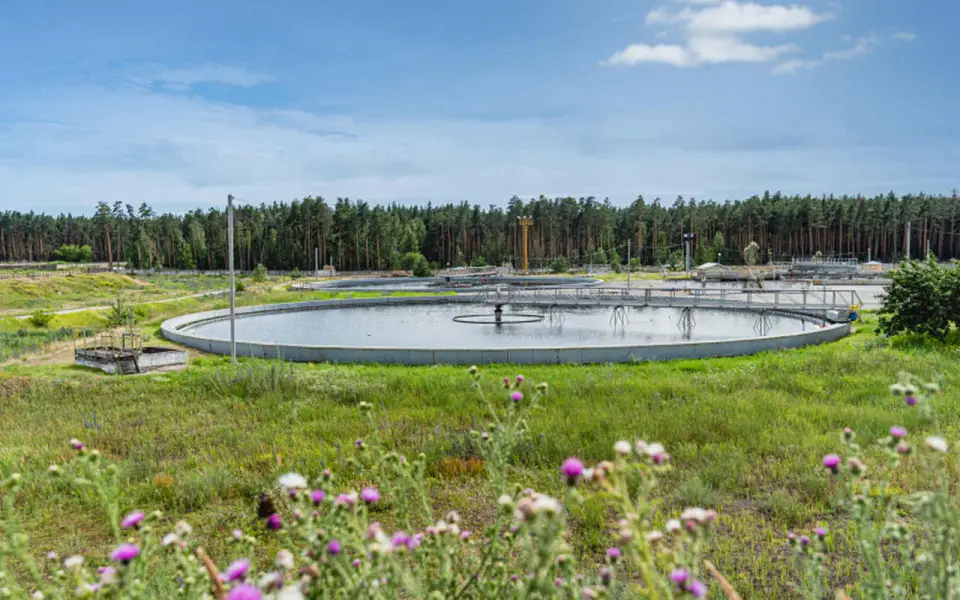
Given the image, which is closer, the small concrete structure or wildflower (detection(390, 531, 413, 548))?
wildflower (detection(390, 531, 413, 548))

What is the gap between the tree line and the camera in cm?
7894

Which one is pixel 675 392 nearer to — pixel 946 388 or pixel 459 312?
pixel 946 388

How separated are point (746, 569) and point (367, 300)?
28.8 m

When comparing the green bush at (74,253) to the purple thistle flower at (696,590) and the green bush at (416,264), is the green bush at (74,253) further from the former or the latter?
the purple thistle flower at (696,590)

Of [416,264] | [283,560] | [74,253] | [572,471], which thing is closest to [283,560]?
[283,560]

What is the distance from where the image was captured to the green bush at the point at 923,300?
15.1m

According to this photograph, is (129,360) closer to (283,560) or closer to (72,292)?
(283,560)

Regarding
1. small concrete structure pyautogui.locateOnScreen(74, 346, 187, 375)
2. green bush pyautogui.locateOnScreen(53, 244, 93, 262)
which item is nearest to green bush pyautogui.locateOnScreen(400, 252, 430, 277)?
small concrete structure pyautogui.locateOnScreen(74, 346, 187, 375)

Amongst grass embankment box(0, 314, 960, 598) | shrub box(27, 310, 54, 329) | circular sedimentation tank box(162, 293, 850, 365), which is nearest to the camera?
grass embankment box(0, 314, 960, 598)

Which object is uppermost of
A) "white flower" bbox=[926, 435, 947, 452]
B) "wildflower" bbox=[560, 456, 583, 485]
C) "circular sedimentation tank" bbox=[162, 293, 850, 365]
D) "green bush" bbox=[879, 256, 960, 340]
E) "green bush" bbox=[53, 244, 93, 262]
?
"green bush" bbox=[53, 244, 93, 262]

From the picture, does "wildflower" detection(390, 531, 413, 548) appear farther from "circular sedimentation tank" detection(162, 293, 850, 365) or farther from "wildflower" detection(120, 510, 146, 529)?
"circular sedimentation tank" detection(162, 293, 850, 365)

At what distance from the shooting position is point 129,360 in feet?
48.6

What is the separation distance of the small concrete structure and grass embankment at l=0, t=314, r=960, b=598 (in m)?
1.22

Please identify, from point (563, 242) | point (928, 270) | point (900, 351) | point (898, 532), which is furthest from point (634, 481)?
point (563, 242)
